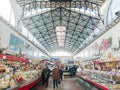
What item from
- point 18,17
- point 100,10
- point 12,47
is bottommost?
point 12,47

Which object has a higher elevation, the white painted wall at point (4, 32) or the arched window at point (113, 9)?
the arched window at point (113, 9)

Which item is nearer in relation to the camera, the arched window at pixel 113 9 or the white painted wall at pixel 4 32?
the white painted wall at pixel 4 32

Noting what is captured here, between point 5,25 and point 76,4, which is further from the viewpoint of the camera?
point 76,4

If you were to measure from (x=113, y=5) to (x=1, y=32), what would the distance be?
336 inches

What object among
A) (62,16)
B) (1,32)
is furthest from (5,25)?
(62,16)

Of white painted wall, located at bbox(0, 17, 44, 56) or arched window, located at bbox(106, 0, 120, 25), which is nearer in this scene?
white painted wall, located at bbox(0, 17, 44, 56)

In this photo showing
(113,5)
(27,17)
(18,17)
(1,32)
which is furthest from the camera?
(27,17)

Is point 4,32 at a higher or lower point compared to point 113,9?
lower

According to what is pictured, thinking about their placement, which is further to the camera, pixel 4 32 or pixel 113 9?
pixel 113 9

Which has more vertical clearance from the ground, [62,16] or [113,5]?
[62,16]

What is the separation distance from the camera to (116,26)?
7227 millimetres

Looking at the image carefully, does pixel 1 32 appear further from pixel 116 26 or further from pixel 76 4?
pixel 76 4

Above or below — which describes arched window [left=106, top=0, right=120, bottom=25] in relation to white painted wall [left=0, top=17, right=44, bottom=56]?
above

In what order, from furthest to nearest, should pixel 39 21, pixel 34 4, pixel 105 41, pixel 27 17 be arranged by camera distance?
pixel 39 21 < pixel 27 17 < pixel 34 4 < pixel 105 41
